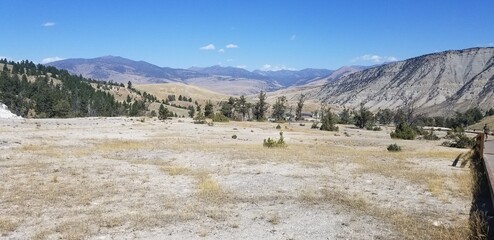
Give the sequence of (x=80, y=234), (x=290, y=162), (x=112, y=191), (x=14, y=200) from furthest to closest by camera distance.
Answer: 1. (x=290, y=162)
2. (x=112, y=191)
3. (x=14, y=200)
4. (x=80, y=234)

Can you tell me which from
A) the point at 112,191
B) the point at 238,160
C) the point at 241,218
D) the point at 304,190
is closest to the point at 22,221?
the point at 112,191

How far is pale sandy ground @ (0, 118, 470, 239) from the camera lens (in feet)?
46.6

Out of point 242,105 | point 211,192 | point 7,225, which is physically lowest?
point 7,225

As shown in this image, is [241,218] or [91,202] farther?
[91,202]

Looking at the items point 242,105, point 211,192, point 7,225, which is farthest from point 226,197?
point 242,105

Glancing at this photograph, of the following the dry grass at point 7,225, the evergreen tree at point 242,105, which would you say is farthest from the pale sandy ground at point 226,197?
the evergreen tree at point 242,105

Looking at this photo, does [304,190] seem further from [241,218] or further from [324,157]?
[324,157]

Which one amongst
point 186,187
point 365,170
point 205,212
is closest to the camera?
point 205,212

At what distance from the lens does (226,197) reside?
19031 millimetres

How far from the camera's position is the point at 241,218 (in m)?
15.8

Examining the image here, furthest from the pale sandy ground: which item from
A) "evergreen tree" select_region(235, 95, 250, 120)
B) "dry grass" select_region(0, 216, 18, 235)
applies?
"evergreen tree" select_region(235, 95, 250, 120)

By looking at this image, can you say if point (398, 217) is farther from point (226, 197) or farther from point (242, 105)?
point (242, 105)

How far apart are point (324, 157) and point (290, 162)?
437cm

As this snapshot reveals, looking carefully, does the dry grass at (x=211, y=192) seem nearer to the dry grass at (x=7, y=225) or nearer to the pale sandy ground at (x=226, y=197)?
the pale sandy ground at (x=226, y=197)
